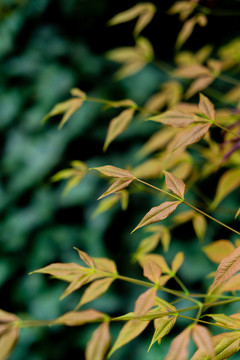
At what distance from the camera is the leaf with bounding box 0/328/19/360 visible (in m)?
0.48

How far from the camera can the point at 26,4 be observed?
1.60 meters

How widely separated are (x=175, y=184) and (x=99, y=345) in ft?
0.84

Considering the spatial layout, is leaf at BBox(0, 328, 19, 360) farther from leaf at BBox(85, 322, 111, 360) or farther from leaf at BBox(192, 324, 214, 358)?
leaf at BBox(192, 324, 214, 358)

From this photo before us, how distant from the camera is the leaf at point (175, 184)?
18.0 inches

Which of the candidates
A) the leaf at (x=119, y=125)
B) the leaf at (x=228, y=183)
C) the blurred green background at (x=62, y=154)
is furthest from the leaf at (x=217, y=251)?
the blurred green background at (x=62, y=154)

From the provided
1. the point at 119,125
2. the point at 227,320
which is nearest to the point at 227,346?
the point at 227,320

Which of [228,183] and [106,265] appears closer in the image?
[106,265]

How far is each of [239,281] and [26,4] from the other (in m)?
1.55

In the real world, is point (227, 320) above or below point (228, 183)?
above

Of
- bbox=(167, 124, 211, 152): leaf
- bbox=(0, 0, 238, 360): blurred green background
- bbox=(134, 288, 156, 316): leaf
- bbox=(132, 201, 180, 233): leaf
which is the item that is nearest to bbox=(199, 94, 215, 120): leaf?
bbox=(167, 124, 211, 152): leaf

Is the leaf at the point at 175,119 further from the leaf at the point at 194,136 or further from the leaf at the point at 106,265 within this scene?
the leaf at the point at 106,265

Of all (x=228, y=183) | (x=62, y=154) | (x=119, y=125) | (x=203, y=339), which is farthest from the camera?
(x=62, y=154)

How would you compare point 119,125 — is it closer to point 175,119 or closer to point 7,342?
point 175,119

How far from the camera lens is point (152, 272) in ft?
1.61
